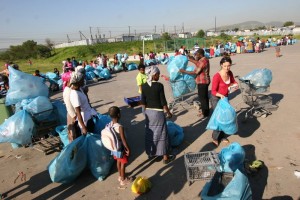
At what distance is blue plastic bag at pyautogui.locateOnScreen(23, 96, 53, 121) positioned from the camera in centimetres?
558

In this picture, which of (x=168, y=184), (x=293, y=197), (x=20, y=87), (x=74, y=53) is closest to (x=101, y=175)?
(x=168, y=184)

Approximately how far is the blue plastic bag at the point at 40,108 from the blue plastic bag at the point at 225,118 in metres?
3.75

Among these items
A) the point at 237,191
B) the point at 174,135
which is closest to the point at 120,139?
the point at 174,135

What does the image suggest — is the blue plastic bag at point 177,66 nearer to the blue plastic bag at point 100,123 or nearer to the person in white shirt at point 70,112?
the blue plastic bag at point 100,123

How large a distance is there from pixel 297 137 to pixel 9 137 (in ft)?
19.6

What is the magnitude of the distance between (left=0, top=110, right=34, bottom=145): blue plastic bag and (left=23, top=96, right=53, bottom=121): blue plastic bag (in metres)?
0.29

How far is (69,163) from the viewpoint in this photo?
3.98 meters

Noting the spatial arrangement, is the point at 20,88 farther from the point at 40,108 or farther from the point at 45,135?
the point at 45,135

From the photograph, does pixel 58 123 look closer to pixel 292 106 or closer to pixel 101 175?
pixel 101 175

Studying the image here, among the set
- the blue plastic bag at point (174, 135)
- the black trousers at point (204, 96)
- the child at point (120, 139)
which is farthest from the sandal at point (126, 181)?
the black trousers at point (204, 96)

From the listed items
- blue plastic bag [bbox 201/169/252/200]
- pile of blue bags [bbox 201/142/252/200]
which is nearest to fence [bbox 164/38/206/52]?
pile of blue bags [bbox 201/142/252/200]

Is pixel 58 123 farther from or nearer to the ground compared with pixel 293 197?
farther from the ground

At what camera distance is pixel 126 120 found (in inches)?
286

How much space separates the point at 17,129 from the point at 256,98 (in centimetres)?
559
